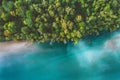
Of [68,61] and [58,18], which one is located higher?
[58,18]

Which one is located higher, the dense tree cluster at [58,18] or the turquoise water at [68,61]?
the dense tree cluster at [58,18]

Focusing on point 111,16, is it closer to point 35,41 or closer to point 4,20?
point 35,41

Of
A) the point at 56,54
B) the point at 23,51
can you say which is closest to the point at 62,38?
the point at 56,54

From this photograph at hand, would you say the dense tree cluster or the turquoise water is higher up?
the dense tree cluster
